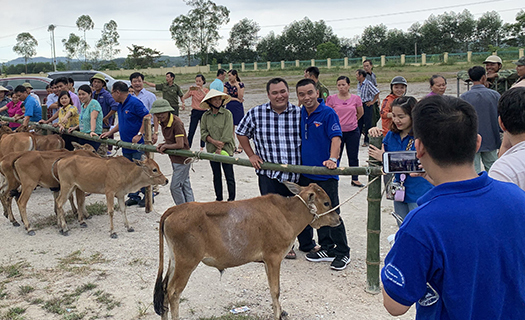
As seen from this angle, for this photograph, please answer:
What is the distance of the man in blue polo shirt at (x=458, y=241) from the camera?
177 cm

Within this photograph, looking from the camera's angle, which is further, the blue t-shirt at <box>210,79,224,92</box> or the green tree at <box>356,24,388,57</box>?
the green tree at <box>356,24,388,57</box>

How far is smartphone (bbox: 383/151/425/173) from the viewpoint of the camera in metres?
3.11

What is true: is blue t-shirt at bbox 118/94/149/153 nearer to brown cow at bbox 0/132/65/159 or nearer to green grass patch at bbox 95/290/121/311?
brown cow at bbox 0/132/65/159

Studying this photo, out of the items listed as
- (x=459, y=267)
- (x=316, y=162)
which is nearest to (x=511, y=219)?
(x=459, y=267)

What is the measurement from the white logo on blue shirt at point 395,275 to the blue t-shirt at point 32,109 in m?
10.3

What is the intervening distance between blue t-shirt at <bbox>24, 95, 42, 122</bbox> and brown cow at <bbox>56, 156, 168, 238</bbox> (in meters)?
3.64

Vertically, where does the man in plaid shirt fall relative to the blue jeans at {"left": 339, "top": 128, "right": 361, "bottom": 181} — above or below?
above

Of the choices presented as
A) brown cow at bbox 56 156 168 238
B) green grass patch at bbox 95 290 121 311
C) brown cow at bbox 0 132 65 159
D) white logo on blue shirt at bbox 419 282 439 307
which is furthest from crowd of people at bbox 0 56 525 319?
green grass patch at bbox 95 290 121 311

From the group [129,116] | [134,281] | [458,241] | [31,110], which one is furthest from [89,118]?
[458,241]

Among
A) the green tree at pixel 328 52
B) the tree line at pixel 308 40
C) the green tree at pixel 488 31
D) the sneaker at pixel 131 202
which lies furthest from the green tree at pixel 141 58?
the sneaker at pixel 131 202

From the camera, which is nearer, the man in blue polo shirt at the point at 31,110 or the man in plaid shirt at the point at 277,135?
the man in plaid shirt at the point at 277,135

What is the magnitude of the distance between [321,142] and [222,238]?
1.74 metres

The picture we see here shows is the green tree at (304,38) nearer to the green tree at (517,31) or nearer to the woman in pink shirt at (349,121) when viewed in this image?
the green tree at (517,31)

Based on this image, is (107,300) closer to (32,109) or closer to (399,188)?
(399,188)
